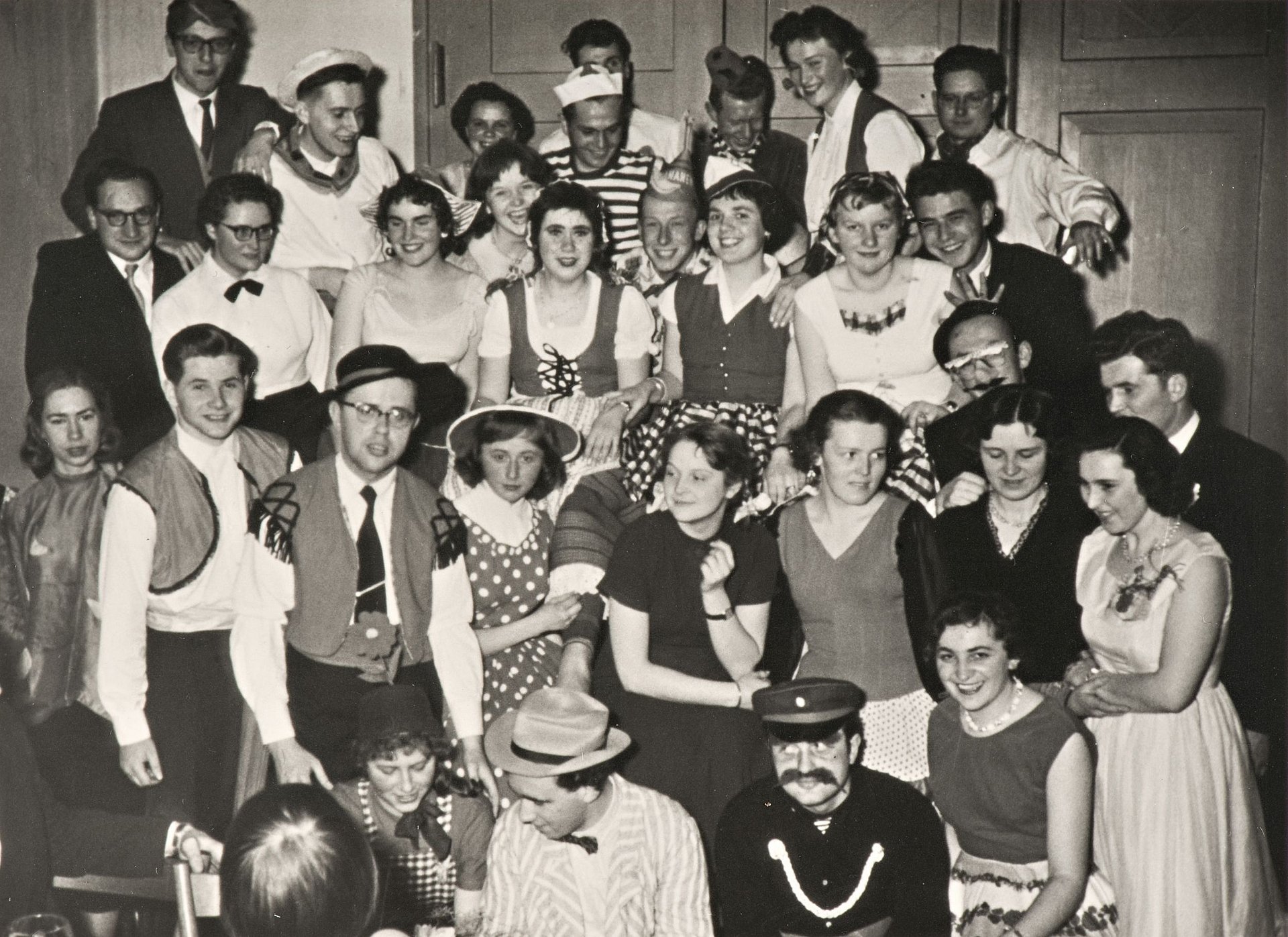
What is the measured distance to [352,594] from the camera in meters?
3.97

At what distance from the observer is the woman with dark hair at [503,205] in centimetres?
500

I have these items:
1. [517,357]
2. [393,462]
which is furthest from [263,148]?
[393,462]

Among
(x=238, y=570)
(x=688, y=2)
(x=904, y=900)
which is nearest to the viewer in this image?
(x=904, y=900)

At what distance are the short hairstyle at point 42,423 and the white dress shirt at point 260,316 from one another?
10.4 inches

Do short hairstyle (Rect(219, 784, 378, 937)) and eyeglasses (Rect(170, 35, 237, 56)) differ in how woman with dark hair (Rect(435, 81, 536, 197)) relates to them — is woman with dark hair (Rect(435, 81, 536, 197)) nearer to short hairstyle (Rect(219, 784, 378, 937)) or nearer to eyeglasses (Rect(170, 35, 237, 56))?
eyeglasses (Rect(170, 35, 237, 56))

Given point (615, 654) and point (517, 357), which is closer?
point (615, 654)

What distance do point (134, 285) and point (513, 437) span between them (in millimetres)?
1466

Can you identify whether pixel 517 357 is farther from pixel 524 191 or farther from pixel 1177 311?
pixel 1177 311

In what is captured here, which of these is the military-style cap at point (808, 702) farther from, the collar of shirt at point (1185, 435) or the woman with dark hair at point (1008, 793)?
the collar of shirt at point (1185, 435)

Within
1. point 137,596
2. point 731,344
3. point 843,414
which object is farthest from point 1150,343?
point 137,596

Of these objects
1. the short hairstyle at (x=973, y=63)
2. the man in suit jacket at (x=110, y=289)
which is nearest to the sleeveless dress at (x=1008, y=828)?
the short hairstyle at (x=973, y=63)

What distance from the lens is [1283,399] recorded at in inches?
228

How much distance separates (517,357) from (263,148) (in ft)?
4.12

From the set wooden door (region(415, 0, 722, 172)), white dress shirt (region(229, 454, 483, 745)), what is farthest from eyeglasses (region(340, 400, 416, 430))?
wooden door (region(415, 0, 722, 172))
